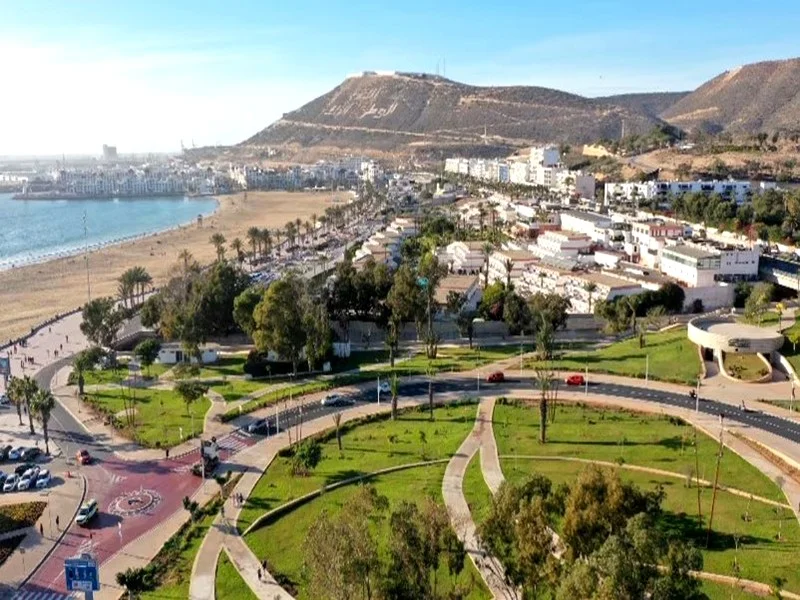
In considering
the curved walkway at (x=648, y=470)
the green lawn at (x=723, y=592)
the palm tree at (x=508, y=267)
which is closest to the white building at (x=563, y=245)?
the palm tree at (x=508, y=267)

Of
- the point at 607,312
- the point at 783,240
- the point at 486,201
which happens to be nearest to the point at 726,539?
the point at 607,312

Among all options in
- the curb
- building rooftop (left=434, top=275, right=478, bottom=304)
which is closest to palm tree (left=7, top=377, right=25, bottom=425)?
the curb

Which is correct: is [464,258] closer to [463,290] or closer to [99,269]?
[463,290]

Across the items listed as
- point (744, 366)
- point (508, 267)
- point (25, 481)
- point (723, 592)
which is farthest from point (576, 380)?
point (25, 481)

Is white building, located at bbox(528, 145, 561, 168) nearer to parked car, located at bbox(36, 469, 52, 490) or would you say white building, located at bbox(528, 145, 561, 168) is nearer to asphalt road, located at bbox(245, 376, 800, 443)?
asphalt road, located at bbox(245, 376, 800, 443)

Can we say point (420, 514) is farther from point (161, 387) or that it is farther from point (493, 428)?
point (161, 387)
